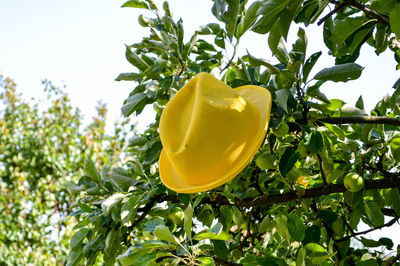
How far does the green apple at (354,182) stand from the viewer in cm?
125

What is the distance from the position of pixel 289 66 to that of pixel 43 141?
167 inches

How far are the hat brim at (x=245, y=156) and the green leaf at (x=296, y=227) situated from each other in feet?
0.84

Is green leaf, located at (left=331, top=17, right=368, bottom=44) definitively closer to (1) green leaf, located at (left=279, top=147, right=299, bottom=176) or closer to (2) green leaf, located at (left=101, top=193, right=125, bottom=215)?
(1) green leaf, located at (left=279, top=147, right=299, bottom=176)

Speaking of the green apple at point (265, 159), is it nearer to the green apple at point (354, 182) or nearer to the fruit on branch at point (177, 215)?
the green apple at point (354, 182)

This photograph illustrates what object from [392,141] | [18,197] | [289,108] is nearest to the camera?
[289,108]

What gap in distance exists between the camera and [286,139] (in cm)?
129

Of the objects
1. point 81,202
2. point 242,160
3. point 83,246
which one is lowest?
point 83,246

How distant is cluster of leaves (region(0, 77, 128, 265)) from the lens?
4277 mm

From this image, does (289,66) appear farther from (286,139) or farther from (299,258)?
(299,258)

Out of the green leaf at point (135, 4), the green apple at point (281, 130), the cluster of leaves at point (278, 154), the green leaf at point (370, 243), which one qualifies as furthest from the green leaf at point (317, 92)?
the green leaf at point (135, 4)

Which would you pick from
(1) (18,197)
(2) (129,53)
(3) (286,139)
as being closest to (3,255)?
(1) (18,197)

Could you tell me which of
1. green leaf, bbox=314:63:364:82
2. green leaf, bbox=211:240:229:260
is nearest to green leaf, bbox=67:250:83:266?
green leaf, bbox=211:240:229:260

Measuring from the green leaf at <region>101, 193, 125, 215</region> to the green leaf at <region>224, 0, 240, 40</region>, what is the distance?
0.60 meters

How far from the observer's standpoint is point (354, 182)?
4.09 feet
